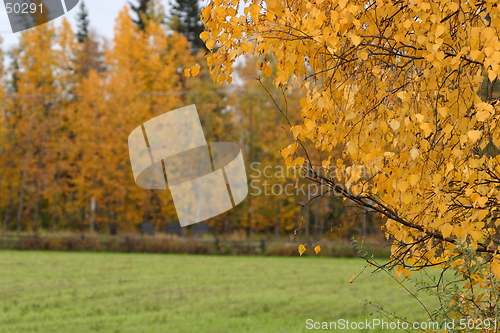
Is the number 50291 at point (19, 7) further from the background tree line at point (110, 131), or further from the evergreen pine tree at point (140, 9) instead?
the evergreen pine tree at point (140, 9)

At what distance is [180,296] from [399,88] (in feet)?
29.9

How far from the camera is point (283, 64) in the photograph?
310 centimetres

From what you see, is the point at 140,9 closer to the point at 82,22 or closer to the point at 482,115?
the point at 82,22

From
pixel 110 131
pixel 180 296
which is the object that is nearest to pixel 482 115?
pixel 180 296

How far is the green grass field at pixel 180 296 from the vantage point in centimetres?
868

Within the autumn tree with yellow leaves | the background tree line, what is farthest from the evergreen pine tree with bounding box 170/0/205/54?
the autumn tree with yellow leaves

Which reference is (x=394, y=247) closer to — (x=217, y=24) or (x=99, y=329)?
(x=217, y=24)

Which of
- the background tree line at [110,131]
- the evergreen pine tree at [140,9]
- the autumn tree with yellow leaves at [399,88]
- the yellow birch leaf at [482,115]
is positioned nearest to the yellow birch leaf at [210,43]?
the autumn tree with yellow leaves at [399,88]

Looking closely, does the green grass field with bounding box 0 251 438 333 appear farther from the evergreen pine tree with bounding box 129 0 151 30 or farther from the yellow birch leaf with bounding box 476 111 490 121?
the evergreen pine tree with bounding box 129 0 151 30

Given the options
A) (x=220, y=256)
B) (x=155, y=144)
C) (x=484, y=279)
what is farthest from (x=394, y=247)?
(x=155, y=144)

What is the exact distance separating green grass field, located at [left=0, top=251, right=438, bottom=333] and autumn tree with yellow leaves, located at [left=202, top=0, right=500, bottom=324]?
478cm

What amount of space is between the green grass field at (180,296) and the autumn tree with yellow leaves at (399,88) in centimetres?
478

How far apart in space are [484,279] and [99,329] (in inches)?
233

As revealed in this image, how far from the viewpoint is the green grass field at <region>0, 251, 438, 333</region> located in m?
8.68
